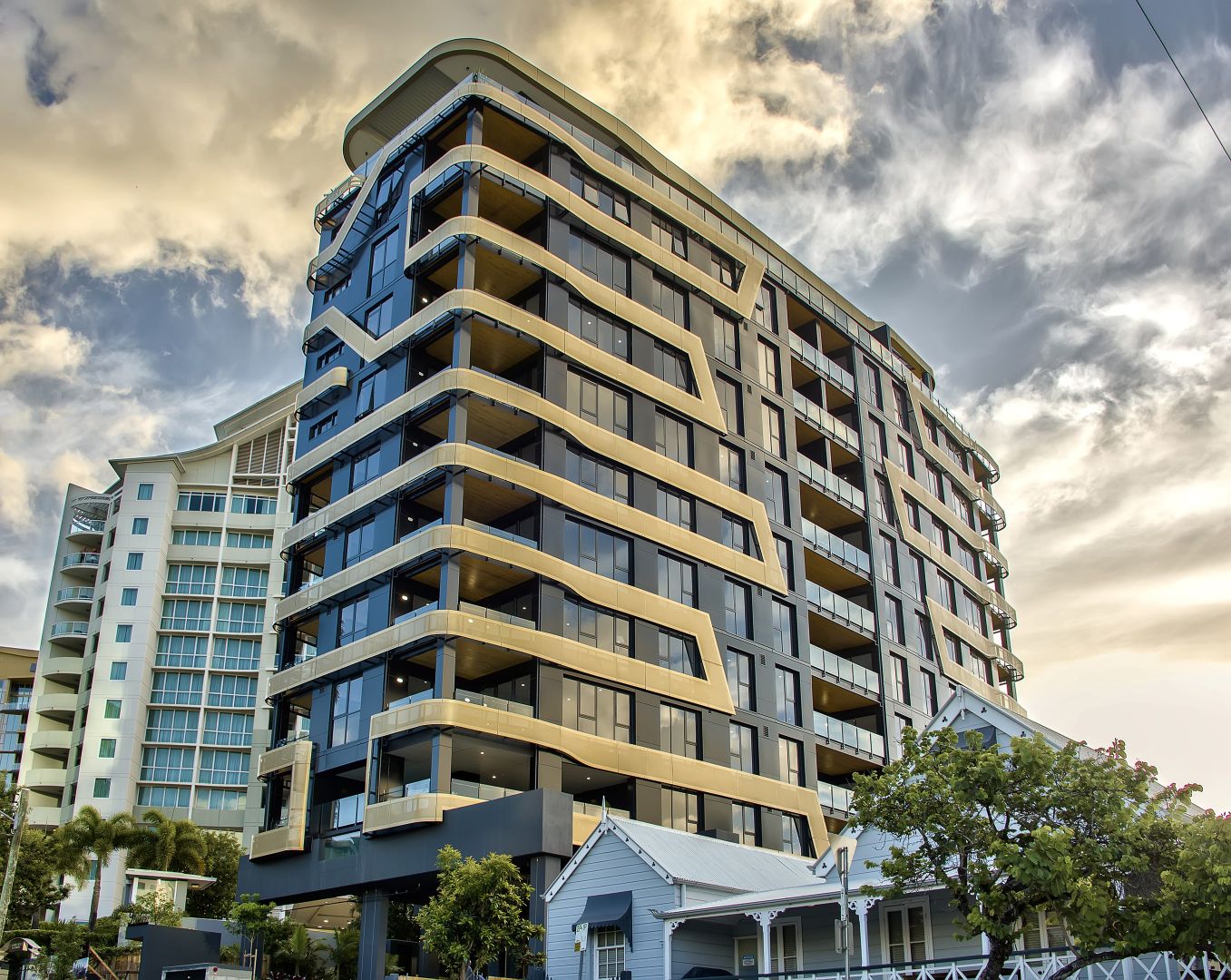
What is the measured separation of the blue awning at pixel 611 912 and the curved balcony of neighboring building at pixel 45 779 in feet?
276

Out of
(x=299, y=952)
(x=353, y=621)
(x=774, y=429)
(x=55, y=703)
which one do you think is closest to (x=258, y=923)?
(x=299, y=952)

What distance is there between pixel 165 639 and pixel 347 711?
67.6 metres

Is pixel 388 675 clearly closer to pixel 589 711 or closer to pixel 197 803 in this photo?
pixel 589 711

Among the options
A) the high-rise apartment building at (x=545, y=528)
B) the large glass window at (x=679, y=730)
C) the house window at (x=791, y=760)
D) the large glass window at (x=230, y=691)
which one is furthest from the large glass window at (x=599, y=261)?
the large glass window at (x=230, y=691)

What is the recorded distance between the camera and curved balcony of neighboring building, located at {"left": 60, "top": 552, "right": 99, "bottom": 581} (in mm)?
118812

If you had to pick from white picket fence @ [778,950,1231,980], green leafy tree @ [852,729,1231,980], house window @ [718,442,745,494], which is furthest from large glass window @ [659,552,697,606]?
green leafy tree @ [852,729,1231,980]

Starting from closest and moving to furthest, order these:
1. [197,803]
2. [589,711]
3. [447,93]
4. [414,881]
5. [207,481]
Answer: [414,881], [589,711], [447,93], [197,803], [207,481]

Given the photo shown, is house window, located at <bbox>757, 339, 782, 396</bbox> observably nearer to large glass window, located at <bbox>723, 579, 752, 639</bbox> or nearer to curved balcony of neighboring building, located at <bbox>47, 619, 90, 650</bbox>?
large glass window, located at <bbox>723, 579, 752, 639</bbox>

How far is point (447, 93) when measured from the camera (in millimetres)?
60250

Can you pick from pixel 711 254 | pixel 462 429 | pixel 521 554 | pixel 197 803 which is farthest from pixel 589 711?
pixel 197 803

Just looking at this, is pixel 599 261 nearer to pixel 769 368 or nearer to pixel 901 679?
pixel 769 368

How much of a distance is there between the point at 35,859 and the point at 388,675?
126ft

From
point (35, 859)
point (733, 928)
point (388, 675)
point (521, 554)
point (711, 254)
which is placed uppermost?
point (711, 254)

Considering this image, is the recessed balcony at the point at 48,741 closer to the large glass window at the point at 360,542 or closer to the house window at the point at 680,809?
the large glass window at the point at 360,542
